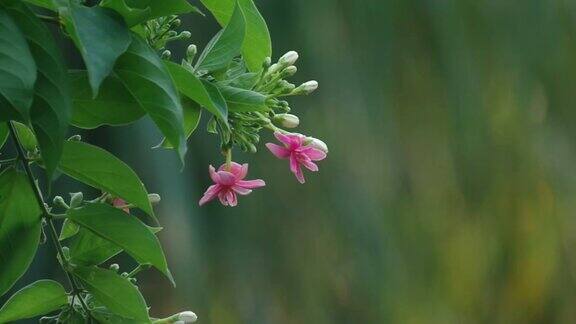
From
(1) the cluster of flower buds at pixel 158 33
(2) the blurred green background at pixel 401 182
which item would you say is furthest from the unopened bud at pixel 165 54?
(2) the blurred green background at pixel 401 182

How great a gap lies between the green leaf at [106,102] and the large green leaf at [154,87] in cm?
2

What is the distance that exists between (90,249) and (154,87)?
3.6 inches

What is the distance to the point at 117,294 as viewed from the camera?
0.35 m

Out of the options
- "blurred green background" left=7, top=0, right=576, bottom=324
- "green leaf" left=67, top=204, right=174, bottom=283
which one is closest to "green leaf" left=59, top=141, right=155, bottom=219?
"green leaf" left=67, top=204, right=174, bottom=283

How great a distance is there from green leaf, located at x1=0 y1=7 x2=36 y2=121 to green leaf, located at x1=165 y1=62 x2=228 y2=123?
5cm

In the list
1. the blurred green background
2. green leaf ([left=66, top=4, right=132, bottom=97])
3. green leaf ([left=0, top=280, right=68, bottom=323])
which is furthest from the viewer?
the blurred green background

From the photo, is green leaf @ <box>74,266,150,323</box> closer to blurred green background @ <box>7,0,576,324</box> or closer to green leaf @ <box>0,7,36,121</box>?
green leaf @ <box>0,7,36,121</box>

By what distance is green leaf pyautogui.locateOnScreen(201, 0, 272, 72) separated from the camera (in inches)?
14.3

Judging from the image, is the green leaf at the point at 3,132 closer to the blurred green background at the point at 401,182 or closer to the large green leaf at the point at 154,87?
the large green leaf at the point at 154,87

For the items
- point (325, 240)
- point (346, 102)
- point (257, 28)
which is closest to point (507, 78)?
point (346, 102)

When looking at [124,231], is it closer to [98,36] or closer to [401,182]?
[98,36]

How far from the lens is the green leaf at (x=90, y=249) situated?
360 mm

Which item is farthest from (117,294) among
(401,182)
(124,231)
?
(401,182)

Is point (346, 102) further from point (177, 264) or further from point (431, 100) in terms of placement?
point (177, 264)
